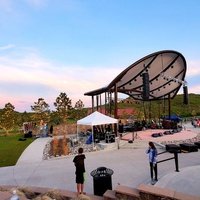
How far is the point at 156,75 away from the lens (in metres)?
34.0

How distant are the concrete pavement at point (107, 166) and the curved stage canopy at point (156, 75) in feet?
38.9

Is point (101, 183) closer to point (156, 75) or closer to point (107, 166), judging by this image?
point (107, 166)

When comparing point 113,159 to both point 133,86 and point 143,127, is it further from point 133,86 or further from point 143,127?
point 133,86

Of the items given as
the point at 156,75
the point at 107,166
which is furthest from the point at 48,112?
the point at 107,166

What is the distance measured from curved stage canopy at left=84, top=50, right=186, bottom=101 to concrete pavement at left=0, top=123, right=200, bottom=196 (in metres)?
11.9

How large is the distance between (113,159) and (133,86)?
21036mm

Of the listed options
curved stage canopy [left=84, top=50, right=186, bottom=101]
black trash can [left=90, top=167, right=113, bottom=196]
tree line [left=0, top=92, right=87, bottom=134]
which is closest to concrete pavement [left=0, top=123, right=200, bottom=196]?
black trash can [left=90, top=167, right=113, bottom=196]

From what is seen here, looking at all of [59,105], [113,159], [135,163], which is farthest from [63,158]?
[59,105]

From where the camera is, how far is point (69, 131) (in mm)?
35219

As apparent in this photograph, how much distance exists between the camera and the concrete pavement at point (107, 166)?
32.1 feet

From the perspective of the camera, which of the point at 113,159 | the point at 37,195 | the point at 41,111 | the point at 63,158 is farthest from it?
the point at 41,111

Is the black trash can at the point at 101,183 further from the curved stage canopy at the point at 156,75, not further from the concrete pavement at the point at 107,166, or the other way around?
the curved stage canopy at the point at 156,75

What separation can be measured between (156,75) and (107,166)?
72.4 feet

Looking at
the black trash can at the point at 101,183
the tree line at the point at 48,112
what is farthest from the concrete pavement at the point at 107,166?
the tree line at the point at 48,112
